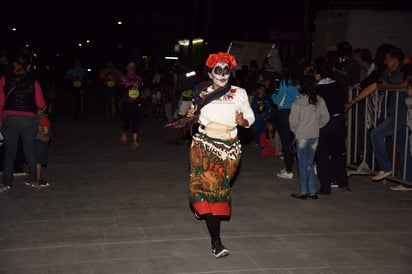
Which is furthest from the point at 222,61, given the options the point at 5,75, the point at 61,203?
the point at 5,75

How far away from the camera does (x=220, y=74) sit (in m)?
6.15

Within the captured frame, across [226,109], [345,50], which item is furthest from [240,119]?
[345,50]

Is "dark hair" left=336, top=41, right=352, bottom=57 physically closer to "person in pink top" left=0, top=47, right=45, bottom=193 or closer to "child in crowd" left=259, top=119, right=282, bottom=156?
"child in crowd" left=259, top=119, right=282, bottom=156

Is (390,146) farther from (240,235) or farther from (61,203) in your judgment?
(61,203)

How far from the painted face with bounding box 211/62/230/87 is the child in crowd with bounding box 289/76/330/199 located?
2252 millimetres

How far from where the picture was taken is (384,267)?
5.70 m

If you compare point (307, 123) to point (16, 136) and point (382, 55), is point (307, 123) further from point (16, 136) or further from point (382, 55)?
point (16, 136)

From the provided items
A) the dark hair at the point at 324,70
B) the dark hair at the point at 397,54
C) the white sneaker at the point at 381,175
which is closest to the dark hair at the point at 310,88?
the dark hair at the point at 324,70

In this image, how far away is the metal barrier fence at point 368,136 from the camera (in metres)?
9.23

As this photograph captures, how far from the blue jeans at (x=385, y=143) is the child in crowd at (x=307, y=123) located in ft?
4.60

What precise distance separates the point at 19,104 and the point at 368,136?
5392mm

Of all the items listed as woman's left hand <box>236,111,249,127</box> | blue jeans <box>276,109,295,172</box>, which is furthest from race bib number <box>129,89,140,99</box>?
woman's left hand <box>236,111,249,127</box>

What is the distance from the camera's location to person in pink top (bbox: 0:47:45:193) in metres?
8.45

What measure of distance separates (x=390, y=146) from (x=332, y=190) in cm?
146
